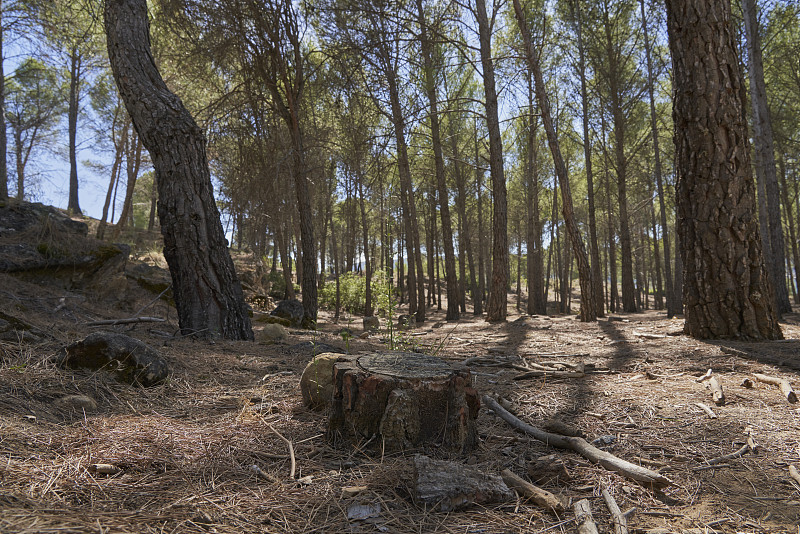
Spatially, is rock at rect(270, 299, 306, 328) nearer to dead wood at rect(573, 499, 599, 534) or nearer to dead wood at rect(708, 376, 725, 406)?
dead wood at rect(708, 376, 725, 406)

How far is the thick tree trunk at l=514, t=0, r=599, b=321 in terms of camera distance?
713cm

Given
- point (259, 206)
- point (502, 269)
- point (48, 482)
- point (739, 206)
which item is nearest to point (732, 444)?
point (48, 482)

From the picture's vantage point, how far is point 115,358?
2.71m

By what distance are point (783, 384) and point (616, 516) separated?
202cm

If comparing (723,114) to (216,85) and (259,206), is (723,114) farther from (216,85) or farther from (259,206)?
(216,85)

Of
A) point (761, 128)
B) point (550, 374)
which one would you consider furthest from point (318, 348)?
point (761, 128)

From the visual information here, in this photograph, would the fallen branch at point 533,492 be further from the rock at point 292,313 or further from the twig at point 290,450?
the rock at point 292,313

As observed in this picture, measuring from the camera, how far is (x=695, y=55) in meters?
4.36

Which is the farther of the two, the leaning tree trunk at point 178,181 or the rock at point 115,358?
the leaning tree trunk at point 178,181

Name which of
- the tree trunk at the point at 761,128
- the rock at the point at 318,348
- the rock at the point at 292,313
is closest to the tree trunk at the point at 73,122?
the rock at the point at 292,313

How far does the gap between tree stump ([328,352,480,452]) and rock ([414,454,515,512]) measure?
0.33 metres

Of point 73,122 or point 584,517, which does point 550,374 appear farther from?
point 73,122

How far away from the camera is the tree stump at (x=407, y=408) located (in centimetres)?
199

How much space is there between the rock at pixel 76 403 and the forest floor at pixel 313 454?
0.05 metres
